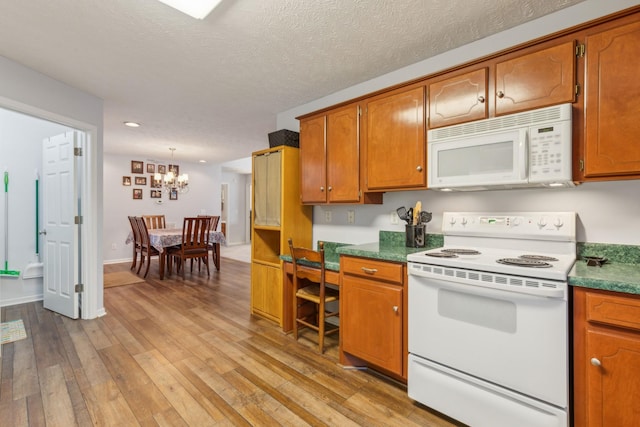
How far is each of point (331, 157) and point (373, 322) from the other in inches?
56.2

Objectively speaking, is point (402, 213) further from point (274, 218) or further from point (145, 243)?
point (145, 243)

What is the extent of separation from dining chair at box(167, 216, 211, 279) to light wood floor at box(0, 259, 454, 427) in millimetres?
1777

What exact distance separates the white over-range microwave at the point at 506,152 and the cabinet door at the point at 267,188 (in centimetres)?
155

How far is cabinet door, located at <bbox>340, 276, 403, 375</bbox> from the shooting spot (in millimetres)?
1938

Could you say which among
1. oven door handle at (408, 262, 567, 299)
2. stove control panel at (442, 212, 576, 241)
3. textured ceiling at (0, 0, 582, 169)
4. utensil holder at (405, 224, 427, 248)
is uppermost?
textured ceiling at (0, 0, 582, 169)

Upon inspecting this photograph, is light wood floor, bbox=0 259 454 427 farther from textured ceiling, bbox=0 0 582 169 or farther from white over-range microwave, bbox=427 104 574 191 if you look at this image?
textured ceiling, bbox=0 0 582 169

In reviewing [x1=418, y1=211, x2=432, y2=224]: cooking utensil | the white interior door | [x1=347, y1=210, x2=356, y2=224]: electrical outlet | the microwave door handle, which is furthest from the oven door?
the white interior door

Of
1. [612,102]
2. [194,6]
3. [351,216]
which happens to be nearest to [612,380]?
[612,102]

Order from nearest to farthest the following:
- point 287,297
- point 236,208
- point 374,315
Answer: point 374,315 → point 287,297 → point 236,208

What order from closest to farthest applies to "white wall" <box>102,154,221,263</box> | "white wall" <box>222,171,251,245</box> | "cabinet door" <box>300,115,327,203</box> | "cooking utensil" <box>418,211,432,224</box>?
"cooking utensil" <box>418,211,432,224</box>
"cabinet door" <box>300,115,327,203</box>
"white wall" <box>102,154,221,263</box>
"white wall" <box>222,171,251,245</box>

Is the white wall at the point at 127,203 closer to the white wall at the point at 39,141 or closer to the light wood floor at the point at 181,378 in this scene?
the white wall at the point at 39,141

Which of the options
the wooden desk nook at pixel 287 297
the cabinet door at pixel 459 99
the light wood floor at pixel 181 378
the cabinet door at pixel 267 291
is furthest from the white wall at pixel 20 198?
the cabinet door at pixel 459 99

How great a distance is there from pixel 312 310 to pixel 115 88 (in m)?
2.92

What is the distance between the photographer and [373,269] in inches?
80.7
